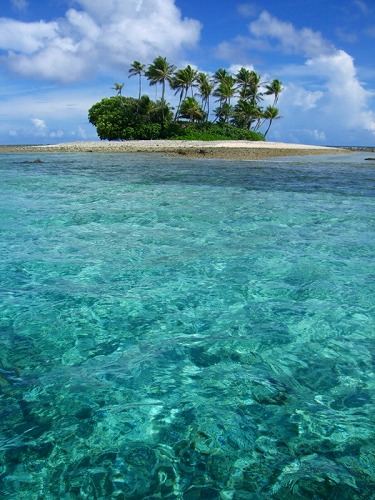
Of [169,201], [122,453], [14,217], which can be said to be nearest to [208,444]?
[122,453]

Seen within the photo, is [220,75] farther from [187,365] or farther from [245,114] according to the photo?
[187,365]

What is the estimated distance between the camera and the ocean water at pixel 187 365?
334 cm

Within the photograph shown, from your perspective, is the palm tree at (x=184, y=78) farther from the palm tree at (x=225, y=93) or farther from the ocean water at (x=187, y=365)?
the ocean water at (x=187, y=365)

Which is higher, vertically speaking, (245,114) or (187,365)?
(245,114)

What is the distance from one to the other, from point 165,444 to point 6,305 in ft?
13.0

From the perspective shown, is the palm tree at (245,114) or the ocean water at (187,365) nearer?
the ocean water at (187,365)

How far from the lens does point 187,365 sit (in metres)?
4.94

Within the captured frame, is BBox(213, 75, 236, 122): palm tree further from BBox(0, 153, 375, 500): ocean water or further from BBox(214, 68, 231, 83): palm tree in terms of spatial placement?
Answer: BBox(0, 153, 375, 500): ocean water

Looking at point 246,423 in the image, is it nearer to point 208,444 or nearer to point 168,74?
point 208,444

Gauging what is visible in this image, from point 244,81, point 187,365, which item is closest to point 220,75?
point 244,81

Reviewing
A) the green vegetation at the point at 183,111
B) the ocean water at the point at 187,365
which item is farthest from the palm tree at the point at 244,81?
the ocean water at the point at 187,365

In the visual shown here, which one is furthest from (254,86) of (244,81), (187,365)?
(187,365)

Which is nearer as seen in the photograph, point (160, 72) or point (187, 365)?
point (187, 365)

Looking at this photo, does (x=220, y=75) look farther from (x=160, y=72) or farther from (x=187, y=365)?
(x=187, y=365)
